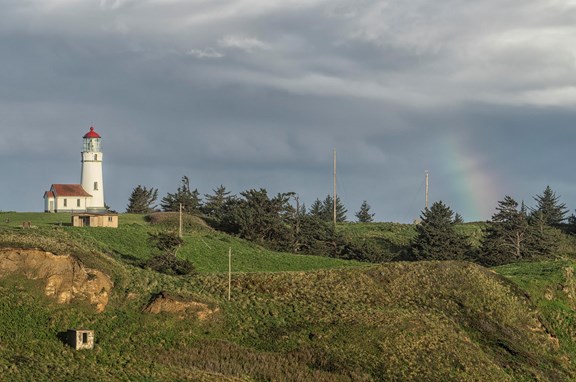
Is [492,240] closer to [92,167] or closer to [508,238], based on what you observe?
[508,238]

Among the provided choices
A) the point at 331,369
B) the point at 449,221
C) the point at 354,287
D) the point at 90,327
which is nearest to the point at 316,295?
the point at 354,287

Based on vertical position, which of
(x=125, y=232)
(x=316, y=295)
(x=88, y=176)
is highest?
(x=88, y=176)

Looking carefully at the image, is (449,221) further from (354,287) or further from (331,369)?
(331,369)

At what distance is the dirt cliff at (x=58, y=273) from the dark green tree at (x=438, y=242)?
49148mm

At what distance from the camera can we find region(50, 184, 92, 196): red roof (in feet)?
394

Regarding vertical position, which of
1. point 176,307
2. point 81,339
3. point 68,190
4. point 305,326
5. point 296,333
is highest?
point 68,190

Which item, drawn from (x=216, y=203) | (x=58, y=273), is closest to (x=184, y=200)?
(x=216, y=203)

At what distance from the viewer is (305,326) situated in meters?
63.2

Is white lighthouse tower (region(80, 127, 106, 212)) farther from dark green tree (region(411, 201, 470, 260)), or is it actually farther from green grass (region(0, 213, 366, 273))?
dark green tree (region(411, 201, 470, 260))

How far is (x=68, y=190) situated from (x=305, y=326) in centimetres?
6478

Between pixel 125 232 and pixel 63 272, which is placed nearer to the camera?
pixel 63 272

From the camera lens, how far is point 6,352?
53.2 m

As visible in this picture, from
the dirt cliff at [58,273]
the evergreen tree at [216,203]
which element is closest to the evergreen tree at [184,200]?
the evergreen tree at [216,203]

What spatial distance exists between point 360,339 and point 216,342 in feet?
30.0
